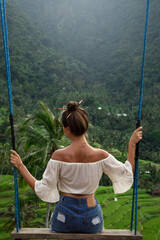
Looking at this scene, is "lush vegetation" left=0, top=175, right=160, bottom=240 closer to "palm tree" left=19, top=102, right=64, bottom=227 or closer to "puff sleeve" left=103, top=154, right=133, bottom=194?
"palm tree" left=19, top=102, right=64, bottom=227

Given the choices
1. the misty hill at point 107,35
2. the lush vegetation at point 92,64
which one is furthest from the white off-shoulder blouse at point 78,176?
the misty hill at point 107,35

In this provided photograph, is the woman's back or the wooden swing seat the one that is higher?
the woman's back

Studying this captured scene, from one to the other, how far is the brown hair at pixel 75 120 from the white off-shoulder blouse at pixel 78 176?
0.67 feet

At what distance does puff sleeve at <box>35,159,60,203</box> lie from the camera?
5.25 ft

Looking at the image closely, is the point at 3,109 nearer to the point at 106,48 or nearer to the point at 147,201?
the point at 147,201

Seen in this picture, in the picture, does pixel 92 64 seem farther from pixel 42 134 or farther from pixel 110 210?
pixel 42 134

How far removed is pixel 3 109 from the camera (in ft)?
134

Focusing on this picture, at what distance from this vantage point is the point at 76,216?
1.56 meters

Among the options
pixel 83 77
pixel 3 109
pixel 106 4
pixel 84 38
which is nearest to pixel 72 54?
pixel 84 38

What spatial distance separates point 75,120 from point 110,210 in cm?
→ 2261

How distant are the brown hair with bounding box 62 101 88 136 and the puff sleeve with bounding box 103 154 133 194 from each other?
26 cm

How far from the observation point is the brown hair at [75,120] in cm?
156

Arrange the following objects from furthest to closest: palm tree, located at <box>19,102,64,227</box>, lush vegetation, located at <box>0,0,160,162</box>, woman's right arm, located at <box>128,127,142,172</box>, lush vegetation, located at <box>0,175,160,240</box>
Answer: lush vegetation, located at <box>0,0,160,162</box>
lush vegetation, located at <box>0,175,160,240</box>
palm tree, located at <box>19,102,64,227</box>
woman's right arm, located at <box>128,127,142,172</box>

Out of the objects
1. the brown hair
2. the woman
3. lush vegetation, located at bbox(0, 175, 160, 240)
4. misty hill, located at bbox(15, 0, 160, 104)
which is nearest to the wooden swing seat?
the woman
